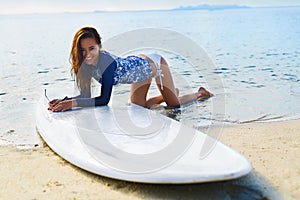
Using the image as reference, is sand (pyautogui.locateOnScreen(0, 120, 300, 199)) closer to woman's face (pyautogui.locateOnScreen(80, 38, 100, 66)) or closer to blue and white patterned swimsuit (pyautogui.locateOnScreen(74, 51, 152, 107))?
blue and white patterned swimsuit (pyautogui.locateOnScreen(74, 51, 152, 107))

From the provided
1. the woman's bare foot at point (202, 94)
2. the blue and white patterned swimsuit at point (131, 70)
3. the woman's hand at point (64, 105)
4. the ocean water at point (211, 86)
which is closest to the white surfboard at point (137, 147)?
the woman's hand at point (64, 105)

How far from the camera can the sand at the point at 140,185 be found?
2.77 m

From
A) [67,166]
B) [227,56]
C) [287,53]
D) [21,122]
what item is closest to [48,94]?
[21,122]

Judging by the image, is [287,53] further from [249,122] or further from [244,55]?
[249,122]

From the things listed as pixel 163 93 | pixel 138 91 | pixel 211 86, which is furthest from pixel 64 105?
pixel 211 86

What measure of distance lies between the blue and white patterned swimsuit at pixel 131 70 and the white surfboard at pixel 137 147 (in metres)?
0.49

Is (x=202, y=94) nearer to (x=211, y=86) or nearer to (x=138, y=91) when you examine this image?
(x=211, y=86)

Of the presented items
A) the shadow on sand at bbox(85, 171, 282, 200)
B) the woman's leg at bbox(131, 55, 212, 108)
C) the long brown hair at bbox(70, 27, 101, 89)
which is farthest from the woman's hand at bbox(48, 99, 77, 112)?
the shadow on sand at bbox(85, 171, 282, 200)

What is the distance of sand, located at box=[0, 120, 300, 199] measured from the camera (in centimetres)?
277

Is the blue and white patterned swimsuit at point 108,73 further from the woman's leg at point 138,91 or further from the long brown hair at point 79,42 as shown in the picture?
the woman's leg at point 138,91

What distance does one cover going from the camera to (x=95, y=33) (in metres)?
4.26

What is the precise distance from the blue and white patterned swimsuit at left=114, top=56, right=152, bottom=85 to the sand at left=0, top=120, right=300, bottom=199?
1.27 meters

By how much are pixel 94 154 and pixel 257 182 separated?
1.30 meters

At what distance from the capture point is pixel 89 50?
4.23m
